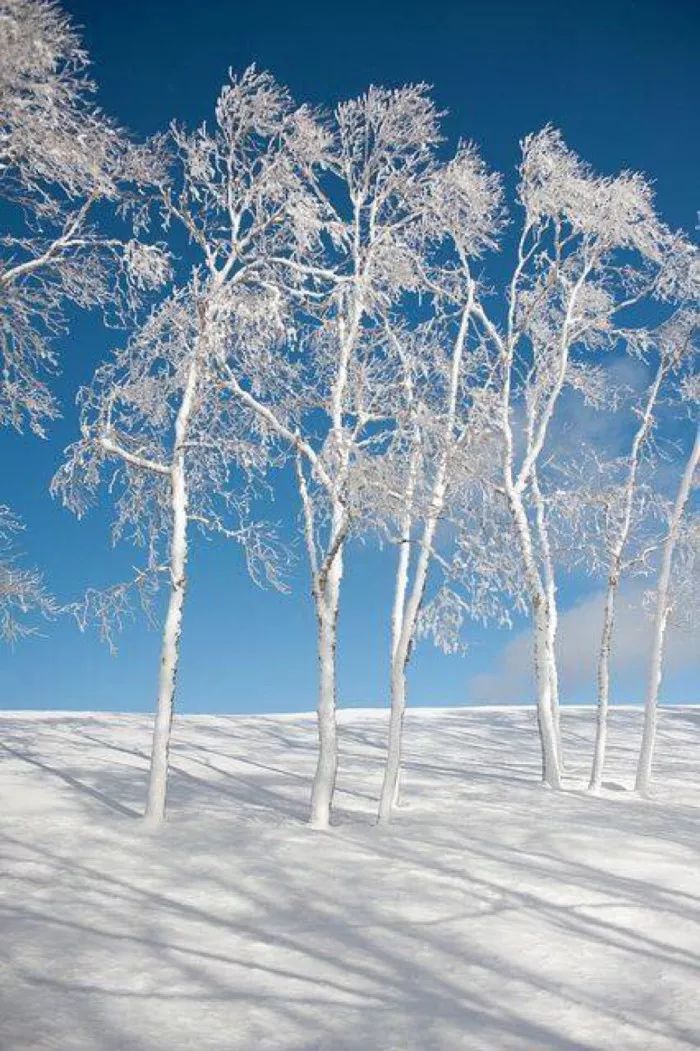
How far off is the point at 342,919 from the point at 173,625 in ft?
19.7

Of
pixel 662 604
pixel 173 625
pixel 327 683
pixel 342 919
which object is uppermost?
pixel 662 604

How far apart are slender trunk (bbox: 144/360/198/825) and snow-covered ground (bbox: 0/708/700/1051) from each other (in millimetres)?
573

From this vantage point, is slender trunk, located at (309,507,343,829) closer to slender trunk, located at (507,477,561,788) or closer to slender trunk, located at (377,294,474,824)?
slender trunk, located at (377,294,474,824)

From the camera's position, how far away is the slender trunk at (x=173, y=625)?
13.8 m

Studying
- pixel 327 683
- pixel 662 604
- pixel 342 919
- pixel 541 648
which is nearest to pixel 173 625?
pixel 327 683

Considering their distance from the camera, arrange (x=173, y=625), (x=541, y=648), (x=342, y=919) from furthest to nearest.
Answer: (x=541, y=648) → (x=173, y=625) → (x=342, y=919)

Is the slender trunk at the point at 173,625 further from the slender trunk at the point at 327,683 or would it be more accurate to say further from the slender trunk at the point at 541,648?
the slender trunk at the point at 541,648

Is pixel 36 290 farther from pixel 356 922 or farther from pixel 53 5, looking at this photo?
pixel 356 922

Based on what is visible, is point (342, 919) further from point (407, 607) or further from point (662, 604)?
point (662, 604)

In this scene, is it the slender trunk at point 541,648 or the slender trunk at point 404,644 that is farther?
the slender trunk at point 541,648

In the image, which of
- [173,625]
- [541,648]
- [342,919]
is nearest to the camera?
[342,919]

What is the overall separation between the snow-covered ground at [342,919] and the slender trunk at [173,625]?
573 millimetres

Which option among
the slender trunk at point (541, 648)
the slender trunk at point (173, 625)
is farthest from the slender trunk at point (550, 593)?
the slender trunk at point (173, 625)

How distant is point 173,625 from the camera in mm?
14328
